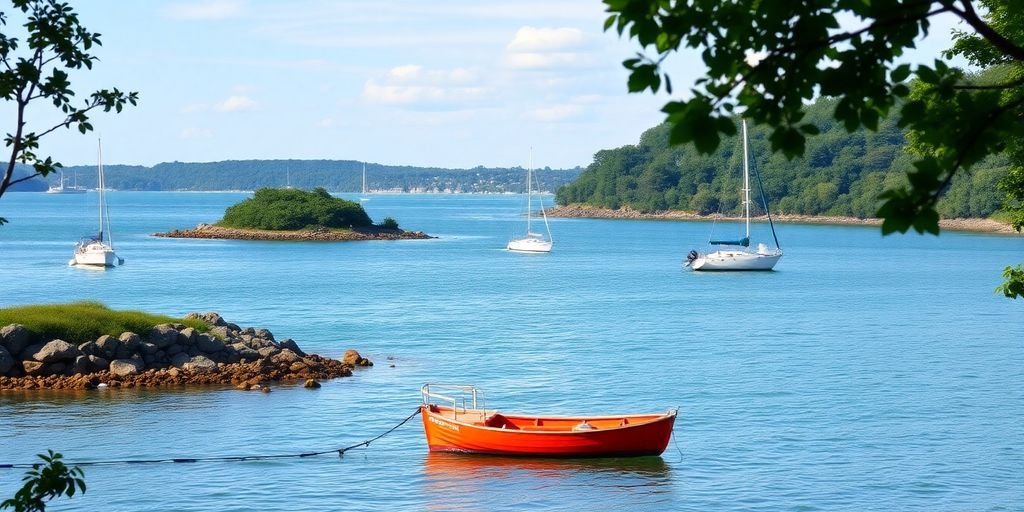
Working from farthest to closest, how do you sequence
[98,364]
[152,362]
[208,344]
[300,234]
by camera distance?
[300,234] → [208,344] → [152,362] → [98,364]

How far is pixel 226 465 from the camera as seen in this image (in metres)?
28.6

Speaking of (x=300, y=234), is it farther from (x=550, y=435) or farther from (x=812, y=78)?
(x=812, y=78)

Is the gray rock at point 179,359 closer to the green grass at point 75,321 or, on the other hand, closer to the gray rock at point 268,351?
the green grass at point 75,321

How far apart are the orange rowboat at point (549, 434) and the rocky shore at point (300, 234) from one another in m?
112

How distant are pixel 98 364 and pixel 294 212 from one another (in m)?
110

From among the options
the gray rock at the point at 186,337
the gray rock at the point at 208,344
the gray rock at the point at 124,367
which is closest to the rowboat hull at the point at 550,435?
the gray rock at the point at 124,367

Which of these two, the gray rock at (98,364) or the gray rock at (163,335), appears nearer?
the gray rock at (98,364)

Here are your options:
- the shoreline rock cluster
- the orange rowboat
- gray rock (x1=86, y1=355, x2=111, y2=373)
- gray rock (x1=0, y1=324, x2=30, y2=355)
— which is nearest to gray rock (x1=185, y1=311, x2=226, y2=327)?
the shoreline rock cluster

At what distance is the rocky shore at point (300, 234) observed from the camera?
14138cm

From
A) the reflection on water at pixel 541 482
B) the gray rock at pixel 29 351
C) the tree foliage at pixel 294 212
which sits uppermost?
the tree foliage at pixel 294 212

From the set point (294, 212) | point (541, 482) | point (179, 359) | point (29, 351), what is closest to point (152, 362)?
point (179, 359)

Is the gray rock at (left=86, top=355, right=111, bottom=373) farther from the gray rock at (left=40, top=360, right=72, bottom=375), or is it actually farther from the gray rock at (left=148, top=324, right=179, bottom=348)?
the gray rock at (left=148, top=324, right=179, bottom=348)

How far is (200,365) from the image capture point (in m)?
39.5

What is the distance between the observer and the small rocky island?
14275cm
